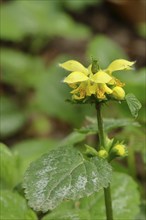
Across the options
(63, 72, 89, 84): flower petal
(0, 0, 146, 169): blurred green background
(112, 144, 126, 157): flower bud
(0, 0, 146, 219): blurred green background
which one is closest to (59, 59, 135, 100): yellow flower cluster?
(63, 72, 89, 84): flower petal

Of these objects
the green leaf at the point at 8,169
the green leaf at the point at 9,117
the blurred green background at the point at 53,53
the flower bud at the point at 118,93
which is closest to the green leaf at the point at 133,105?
the flower bud at the point at 118,93

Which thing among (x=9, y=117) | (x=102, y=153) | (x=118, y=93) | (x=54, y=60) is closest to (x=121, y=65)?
(x=118, y=93)

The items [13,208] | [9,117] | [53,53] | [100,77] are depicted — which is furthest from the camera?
[53,53]

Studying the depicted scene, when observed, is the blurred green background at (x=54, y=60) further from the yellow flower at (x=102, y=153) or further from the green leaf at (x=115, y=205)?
the yellow flower at (x=102, y=153)

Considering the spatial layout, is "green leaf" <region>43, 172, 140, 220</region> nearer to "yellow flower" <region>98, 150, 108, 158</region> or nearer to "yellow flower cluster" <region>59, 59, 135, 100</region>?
"yellow flower" <region>98, 150, 108, 158</region>

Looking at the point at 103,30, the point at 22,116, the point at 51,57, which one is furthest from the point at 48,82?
the point at 103,30

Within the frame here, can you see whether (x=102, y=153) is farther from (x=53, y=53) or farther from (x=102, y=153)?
(x=53, y=53)
